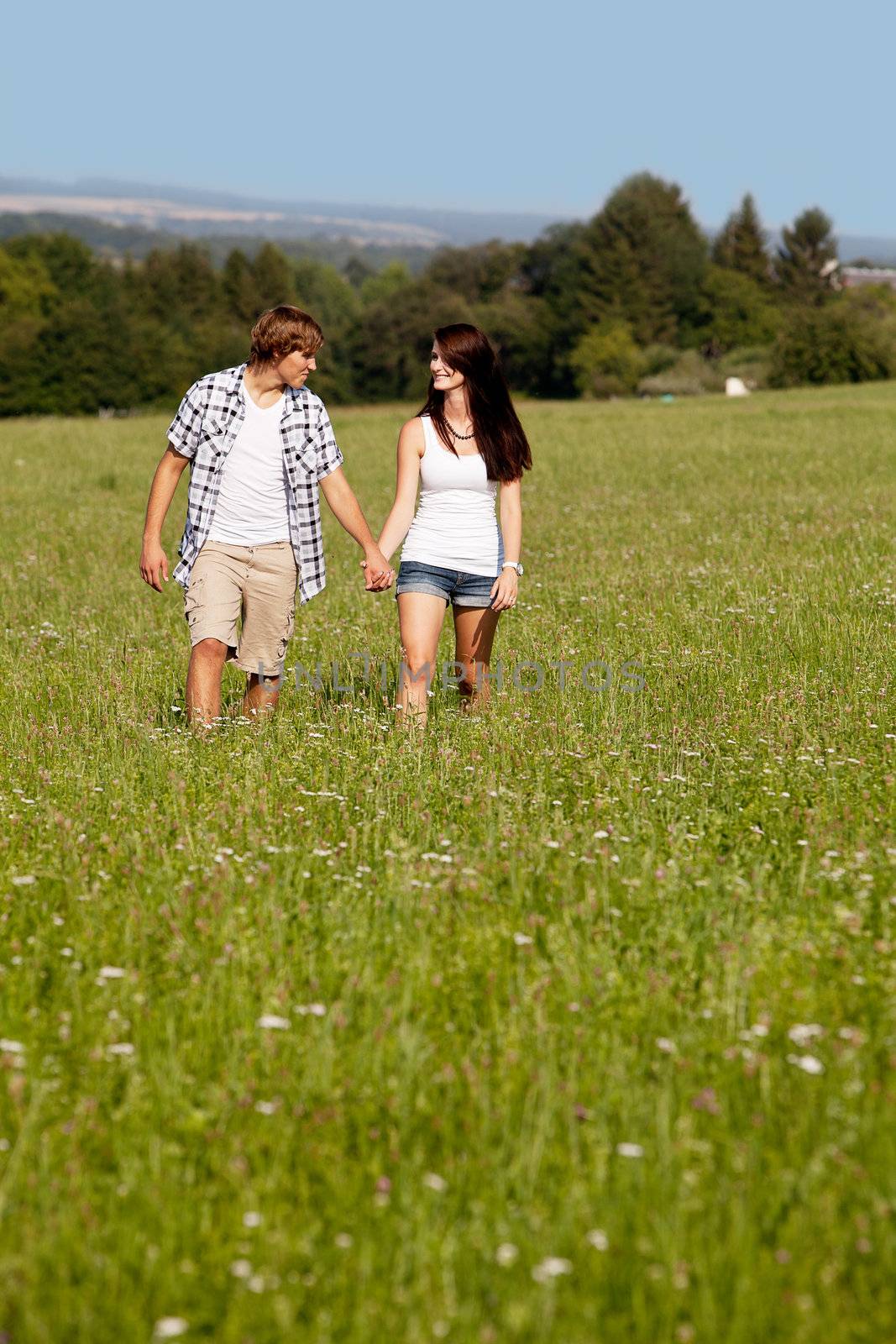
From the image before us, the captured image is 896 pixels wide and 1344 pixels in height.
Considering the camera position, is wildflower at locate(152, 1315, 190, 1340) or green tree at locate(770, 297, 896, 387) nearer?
wildflower at locate(152, 1315, 190, 1340)

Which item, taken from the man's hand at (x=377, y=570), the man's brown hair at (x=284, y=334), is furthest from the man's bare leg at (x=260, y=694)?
the man's brown hair at (x=284, y=334)

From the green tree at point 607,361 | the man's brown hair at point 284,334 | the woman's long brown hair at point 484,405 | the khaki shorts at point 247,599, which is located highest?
the man's brown hair at point 284,334

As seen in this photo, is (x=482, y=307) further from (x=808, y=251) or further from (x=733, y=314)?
(x=808, y=251)

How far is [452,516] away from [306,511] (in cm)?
83

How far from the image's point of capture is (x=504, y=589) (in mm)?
7949

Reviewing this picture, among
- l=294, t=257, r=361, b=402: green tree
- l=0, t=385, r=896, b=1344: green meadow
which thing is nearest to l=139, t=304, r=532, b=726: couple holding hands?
l=0, t=385, r=896, b=1344: green meadow

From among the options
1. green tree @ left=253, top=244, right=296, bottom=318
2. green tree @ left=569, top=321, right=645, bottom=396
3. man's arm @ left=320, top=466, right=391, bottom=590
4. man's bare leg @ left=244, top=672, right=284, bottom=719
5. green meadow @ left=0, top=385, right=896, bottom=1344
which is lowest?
green tree @ left=569, top=321, right=645, bottom=396

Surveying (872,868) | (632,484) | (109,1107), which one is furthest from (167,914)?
(632,484)

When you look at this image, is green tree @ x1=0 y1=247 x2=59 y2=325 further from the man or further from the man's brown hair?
the man's brown hair

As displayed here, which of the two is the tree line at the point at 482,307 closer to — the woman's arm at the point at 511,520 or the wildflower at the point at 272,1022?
the woman's arm at the point at 511,520

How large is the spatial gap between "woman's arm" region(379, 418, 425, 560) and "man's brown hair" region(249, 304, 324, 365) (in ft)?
2.34

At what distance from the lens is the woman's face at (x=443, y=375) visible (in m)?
7.68

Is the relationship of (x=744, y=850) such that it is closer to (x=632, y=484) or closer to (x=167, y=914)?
(x=167, y=914)

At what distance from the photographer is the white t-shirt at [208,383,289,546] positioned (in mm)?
→ 7672
